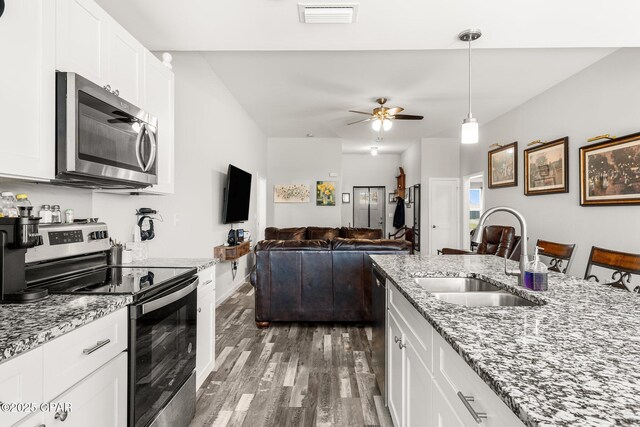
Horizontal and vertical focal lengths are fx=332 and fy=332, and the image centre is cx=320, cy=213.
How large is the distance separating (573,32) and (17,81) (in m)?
3.39

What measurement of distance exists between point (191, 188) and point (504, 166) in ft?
16.3

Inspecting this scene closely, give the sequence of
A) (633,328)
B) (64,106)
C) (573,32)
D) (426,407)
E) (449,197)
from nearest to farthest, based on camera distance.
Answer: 1. (633,328)
2. (426,407)
3. (64,106)
4. (573,32)
5. (449,197)

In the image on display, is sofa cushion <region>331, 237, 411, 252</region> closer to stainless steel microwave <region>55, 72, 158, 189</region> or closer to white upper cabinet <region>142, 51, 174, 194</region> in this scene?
white upper cabinet <region>142, 51, 174, 194</region>

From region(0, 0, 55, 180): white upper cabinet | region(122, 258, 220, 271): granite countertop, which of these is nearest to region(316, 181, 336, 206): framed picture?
region(122, 258, 220, 271): granite countertop

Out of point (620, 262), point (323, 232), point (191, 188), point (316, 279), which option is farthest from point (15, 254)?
point (323, 232)

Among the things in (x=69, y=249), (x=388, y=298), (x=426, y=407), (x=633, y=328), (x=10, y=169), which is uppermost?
(x=10, y=169)

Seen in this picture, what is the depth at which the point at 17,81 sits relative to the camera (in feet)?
4.18

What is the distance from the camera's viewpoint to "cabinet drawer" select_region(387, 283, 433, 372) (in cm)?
119

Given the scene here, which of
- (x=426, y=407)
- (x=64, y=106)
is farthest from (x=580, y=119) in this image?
(x=64, y=106)

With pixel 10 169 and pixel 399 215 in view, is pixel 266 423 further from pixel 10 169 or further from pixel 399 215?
pixel 399 215

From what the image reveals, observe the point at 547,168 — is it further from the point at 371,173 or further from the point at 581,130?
the point at 371,173

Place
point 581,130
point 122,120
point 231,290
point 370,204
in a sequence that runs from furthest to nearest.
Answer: point 370,204 < point 231,290 < point 581,130 < point 122,120

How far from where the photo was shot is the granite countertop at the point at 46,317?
3.00ft

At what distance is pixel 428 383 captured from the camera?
1203 millimetres
